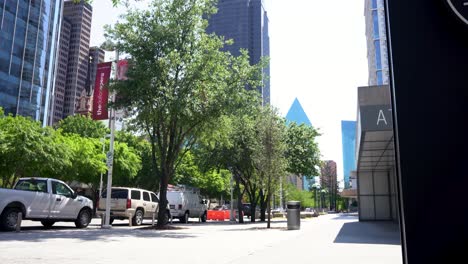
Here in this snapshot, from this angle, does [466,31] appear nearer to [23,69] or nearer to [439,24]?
[439,24]

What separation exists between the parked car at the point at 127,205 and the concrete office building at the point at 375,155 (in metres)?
11.3

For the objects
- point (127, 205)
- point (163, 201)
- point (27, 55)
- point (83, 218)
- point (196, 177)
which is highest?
point (27, 55)

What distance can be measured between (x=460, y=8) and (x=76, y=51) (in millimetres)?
168586

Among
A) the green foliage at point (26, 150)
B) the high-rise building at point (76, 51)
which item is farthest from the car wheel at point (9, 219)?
the high-rise building at point (76, 51)

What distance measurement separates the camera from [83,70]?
530ft

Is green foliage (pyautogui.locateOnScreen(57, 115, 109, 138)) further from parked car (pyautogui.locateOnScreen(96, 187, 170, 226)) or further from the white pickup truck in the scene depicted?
the white pickup truck

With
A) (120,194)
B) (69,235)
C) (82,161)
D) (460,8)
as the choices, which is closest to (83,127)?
(82,161)

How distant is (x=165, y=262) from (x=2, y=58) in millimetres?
68643

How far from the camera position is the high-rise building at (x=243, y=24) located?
117438mm

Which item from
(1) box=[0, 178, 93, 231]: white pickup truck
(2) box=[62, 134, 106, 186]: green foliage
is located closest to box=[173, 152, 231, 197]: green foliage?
(2) box=[62, 134, 106, 186]: green foliage

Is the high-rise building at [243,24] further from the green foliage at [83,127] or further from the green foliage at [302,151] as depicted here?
the green foliage at [302,151]

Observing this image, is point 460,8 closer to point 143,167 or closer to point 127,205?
point 127,205

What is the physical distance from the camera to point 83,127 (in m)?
49.1

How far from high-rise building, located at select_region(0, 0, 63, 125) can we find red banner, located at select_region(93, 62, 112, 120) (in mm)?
51435
